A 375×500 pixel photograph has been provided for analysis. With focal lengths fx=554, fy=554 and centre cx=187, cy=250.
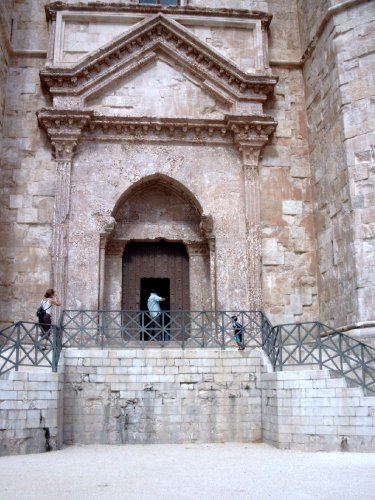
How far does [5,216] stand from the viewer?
39.0 feet

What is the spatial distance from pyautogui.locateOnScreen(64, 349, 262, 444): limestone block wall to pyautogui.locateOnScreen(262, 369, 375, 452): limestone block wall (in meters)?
0.82

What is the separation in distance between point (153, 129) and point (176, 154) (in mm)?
759

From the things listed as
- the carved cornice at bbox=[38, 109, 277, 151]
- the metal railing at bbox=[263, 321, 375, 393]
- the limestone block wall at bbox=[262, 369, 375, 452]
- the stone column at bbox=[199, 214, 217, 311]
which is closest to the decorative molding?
the carved cornice at bbox=[38, 109, 277, 151]

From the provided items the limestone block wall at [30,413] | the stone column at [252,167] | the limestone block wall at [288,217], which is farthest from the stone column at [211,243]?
the limestone block wall at [30,413]

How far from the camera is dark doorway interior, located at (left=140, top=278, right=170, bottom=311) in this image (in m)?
13.1

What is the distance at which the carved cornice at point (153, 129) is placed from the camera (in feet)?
39.5

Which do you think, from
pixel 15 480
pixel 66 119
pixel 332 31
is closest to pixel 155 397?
pixel 15 480

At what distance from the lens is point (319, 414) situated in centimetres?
783

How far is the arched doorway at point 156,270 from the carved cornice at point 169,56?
3.72m

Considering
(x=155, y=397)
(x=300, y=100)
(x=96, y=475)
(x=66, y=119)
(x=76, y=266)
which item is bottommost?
(x=96, y=475)

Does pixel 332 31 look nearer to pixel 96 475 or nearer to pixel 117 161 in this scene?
pixel 117 161

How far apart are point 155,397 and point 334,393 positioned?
284 centimetres

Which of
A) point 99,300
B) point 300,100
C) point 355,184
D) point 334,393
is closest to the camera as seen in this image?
point 334,393

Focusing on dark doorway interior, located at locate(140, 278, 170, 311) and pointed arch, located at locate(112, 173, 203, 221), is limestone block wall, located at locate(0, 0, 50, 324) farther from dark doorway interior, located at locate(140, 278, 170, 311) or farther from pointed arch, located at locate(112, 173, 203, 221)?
dark doorway interior, located at locate(140, 278, 170, 311)
